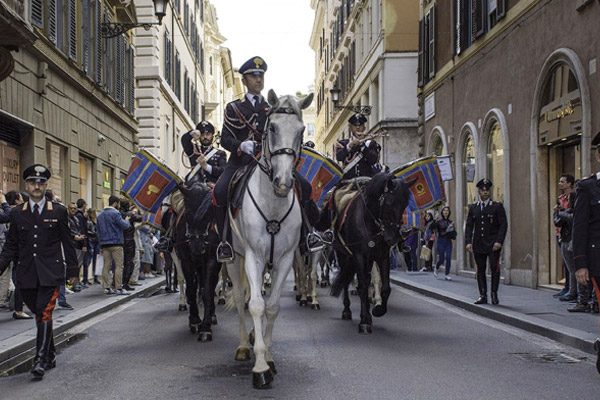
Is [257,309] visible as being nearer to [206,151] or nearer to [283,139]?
[283,139]

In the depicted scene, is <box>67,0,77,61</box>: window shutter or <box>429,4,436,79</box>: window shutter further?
<box>429,4,436,79</box>: window shutter

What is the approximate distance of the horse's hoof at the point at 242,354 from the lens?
7.60m

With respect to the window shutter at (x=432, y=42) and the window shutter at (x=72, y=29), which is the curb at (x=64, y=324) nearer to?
the window shutter at (x=72, y=29)

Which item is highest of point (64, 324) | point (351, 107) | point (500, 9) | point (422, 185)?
point (500, 9)

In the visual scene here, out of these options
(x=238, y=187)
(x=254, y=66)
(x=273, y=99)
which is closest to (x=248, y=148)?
(x=238, y=187)

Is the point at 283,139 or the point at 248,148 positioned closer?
the point at 283,139

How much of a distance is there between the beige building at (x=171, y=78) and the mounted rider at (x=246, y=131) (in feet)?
41.7

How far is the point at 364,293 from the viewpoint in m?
9.64

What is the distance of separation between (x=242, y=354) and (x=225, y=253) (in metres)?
1.03

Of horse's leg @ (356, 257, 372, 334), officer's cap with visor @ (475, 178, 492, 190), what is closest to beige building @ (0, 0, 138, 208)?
horse's leg @ (356, 257, 372, 334)

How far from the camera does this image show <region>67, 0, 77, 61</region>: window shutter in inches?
794

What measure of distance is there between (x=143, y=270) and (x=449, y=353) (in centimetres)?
1494

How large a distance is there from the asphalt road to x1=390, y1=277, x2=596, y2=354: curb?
15 cm

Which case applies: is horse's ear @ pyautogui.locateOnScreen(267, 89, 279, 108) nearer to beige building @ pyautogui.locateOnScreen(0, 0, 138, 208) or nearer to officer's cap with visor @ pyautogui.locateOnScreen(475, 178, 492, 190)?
officer's cap with visor @ pyautogui.locateOnScreen(475, 178, 492, 190)
